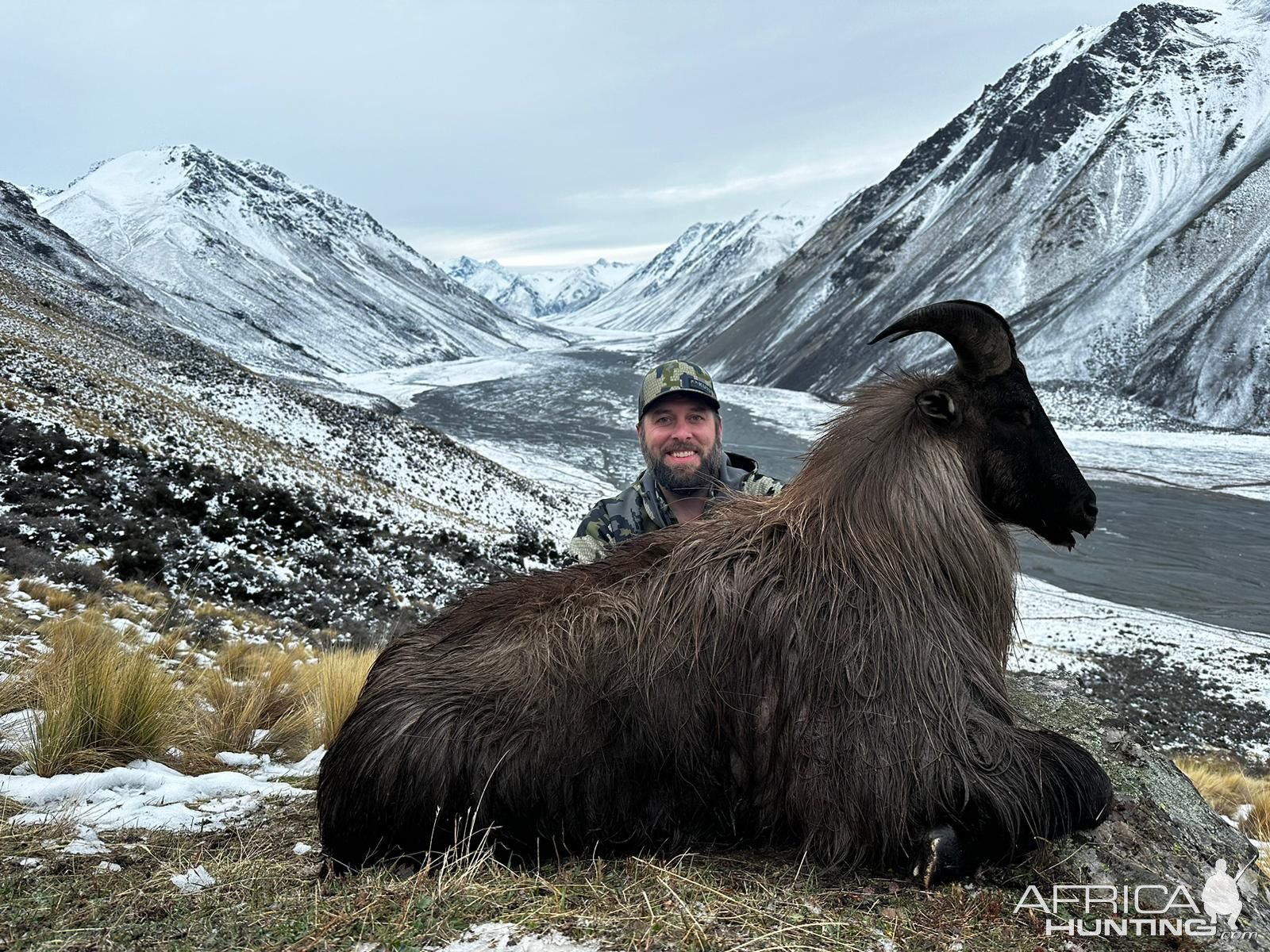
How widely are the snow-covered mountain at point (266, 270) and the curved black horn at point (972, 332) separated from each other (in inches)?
3456

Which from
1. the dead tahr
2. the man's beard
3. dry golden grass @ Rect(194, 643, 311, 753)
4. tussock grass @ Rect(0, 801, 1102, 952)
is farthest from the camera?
dry golden grass @ Rect(194, 643, 311, 753)

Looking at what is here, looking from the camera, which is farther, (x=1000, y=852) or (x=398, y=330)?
(x=398, y=330)

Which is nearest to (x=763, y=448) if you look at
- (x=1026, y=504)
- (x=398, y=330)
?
(x=1026, y=504)

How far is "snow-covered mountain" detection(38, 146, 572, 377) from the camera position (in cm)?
10425

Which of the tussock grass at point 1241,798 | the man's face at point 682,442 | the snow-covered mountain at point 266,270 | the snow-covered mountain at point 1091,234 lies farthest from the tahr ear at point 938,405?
the snow-covered mountain at point 266,270

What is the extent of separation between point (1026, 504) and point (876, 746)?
1.25m

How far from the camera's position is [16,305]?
110 feet

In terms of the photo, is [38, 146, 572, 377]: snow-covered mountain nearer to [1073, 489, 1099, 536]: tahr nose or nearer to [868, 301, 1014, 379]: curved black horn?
[868, 301, 1014, 379]: curved black horn

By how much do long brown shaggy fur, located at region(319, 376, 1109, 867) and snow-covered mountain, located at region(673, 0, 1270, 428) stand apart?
52427 millimetres

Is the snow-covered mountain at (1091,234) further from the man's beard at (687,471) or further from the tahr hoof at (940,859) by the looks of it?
the tahr hoof at (940,859)

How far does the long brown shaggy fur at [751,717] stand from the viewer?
10.0 feet

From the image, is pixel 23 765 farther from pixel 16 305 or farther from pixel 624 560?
pixel 16 305

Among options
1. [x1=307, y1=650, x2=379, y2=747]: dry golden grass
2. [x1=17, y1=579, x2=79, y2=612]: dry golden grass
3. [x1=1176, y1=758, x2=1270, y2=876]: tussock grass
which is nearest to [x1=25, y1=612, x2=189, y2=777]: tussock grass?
[x1=307, y1=650, x2=379, y2=747]: dry golden grass

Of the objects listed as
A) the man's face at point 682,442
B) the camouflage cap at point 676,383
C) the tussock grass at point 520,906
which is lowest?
the tussock grass at point 520,906
